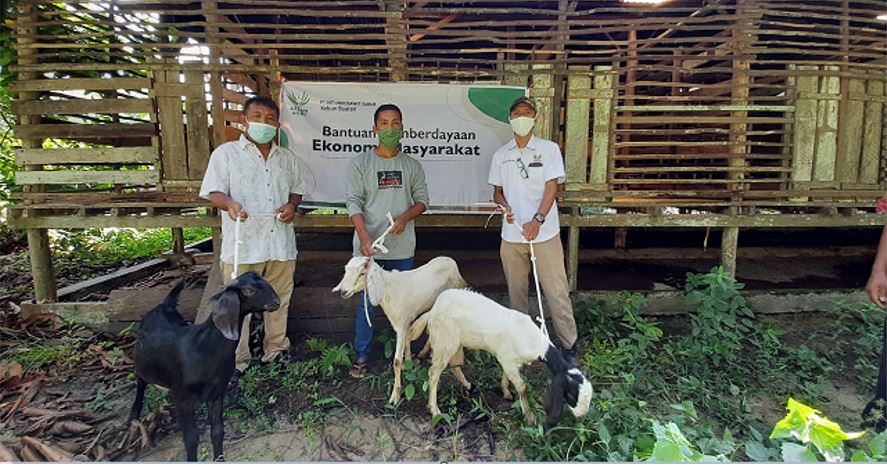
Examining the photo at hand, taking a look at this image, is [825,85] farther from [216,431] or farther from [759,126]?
[216,431]

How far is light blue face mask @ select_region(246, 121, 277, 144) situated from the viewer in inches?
144

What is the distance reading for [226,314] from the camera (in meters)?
2.83

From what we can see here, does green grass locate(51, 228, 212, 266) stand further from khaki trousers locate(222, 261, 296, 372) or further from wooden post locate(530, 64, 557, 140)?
wooden post locate(530, 64, 557, 140)

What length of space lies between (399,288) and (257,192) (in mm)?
1415

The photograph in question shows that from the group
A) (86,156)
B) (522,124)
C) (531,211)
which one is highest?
(522,124)

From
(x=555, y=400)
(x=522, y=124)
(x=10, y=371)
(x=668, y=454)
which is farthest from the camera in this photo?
(x=10, y=371)

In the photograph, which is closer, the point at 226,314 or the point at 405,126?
the point at 226,314

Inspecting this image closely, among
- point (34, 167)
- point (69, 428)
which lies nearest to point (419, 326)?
point (69, 428)

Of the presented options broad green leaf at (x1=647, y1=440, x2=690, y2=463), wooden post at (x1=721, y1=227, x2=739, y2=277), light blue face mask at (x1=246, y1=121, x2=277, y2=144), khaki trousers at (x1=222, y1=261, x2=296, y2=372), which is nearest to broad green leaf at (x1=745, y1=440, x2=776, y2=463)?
broad green leaf at (x1=647, y1=440, x2=690, y2=463)

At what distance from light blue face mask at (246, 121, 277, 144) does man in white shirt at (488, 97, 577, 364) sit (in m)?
1.86

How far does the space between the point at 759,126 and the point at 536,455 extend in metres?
5.41

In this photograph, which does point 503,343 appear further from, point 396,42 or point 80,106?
point 80,106

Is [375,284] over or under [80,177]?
under

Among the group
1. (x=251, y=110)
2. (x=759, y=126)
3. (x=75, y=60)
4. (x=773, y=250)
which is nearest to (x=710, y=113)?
(x=759, y=126)
